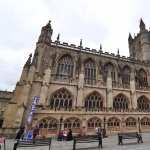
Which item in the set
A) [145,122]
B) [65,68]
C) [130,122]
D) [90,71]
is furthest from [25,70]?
[145,122]

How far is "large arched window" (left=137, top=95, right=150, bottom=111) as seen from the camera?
25855 mm

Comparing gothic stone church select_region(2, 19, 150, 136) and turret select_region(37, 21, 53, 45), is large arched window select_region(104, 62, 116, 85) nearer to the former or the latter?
gothic stone church select_region(2, 19, 150, 136)

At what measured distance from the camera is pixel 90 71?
1031 inches

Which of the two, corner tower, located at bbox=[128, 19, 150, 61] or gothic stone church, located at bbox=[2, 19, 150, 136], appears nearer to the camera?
gothic stone church, located at bbox=[2, 19, 150, 136]

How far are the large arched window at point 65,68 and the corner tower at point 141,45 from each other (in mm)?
21073

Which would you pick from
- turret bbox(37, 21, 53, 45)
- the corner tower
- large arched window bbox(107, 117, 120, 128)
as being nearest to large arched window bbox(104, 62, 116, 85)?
large arched window bbox(107, 117, 120, 128)

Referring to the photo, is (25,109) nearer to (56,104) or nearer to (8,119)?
(8,119)

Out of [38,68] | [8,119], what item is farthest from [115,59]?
[8,119]

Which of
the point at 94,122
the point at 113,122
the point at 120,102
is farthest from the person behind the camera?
the point at 120,102

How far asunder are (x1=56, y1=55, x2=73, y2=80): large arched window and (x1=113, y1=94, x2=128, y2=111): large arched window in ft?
29.5

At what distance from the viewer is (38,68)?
22203mm

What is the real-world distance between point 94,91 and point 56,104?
21.6 feet

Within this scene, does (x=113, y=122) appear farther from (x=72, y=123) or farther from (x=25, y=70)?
(x=25, y=70)

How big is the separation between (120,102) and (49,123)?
13.0 m
